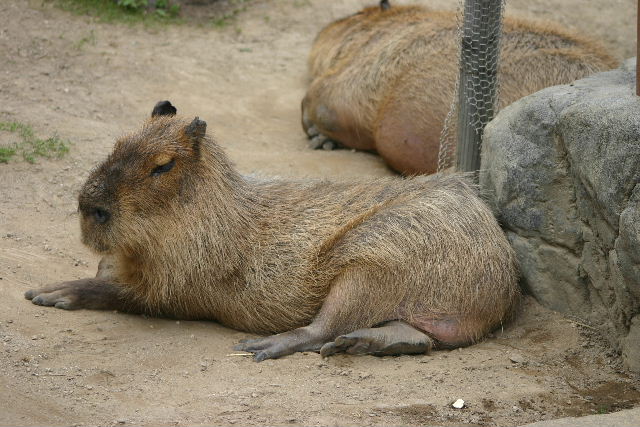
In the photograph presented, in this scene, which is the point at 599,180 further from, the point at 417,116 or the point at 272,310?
the point at 417,116

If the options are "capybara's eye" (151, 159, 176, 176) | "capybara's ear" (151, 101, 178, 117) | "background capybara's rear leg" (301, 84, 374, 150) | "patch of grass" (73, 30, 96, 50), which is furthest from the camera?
"patch of grass" (73, 30, 96, 50)

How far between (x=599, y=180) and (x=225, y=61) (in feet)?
20.8

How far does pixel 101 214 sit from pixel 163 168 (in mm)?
444

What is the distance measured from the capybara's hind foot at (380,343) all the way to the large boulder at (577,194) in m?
0.94

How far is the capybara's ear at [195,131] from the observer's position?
5.43 m

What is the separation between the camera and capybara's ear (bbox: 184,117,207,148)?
5.43 metres

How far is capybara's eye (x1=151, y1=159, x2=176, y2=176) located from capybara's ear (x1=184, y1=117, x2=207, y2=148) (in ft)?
0.56

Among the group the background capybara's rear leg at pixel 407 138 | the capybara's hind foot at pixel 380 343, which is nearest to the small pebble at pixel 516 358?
the capybara's hind foot at pixel 380 343

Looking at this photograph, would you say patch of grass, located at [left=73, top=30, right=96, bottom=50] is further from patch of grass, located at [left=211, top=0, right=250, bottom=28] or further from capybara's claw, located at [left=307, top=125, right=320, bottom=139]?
capybara's claw, located at [left=307, top=125, right=320, bottom=139]

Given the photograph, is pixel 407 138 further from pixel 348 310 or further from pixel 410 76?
pixel 348 310

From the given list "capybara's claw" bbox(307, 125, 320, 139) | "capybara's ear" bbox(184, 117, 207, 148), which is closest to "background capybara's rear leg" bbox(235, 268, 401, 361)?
"capybara's ear" bbox(184, 117, 207, 148)

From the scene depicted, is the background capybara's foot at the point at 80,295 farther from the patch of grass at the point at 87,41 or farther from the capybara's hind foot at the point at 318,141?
the patch of grass at the point at 87,41

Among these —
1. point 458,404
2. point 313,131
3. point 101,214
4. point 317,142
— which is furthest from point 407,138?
point 458,404

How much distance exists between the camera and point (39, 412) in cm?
422
